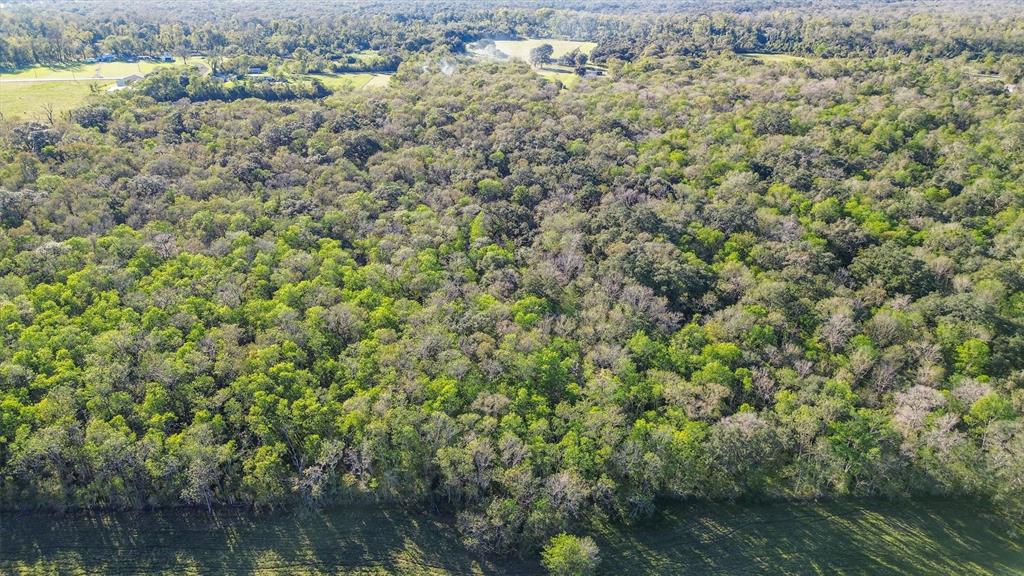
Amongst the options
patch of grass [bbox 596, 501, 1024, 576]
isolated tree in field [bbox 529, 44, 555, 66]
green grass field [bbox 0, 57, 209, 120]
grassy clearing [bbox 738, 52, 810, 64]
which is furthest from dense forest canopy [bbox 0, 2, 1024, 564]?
isolated tree in field [bbox 529, 44, 555, 66]

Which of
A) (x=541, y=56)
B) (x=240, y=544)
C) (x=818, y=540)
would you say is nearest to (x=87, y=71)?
(x=541, y=56)

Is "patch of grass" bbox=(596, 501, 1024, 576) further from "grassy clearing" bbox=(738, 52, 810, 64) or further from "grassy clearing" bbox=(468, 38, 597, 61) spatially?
"grassy clearing" bbox=(468, 38, 597, 61)

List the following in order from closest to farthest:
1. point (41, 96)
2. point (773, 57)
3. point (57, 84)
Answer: point (41, 96) → point (57, 84) → point (773, 57)

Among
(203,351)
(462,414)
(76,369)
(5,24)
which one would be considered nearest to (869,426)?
(462,414)

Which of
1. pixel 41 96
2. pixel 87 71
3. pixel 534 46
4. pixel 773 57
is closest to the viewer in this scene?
pixel 41 96

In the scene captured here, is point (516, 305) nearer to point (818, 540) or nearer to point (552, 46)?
point (818, 540)

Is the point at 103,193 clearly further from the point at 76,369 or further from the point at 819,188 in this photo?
the point at 819,188

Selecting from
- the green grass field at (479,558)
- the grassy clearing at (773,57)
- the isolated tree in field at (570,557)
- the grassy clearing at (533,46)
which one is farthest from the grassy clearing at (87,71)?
the isolated tree in field at (570,557)
